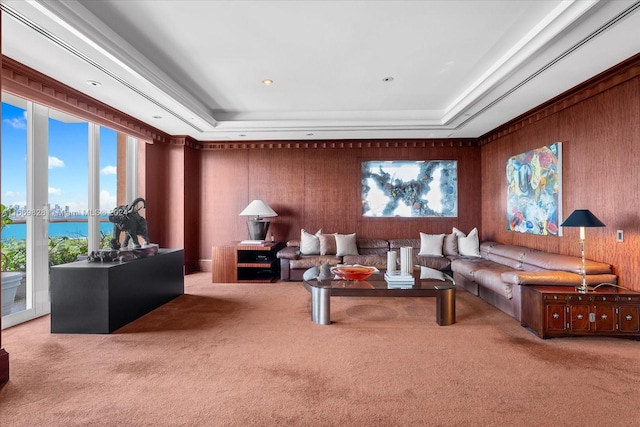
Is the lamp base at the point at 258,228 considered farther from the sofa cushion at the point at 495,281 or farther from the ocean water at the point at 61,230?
the sofa cushion at the point at 495,281

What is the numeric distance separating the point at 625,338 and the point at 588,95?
9.12 ft

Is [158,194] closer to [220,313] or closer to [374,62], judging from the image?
[220,313]

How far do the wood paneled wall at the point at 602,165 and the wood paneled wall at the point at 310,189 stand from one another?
194 cm

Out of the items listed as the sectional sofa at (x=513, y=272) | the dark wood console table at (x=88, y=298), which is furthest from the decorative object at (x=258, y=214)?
the sectional sofa at (x=513, y=272)

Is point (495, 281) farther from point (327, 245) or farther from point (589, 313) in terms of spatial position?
point (327, 245)

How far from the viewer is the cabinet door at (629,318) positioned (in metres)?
3.44

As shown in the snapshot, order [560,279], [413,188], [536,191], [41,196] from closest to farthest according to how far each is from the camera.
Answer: [560,279] < [41,196] < [536,191] < [413,188]

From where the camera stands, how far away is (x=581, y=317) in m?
3.49

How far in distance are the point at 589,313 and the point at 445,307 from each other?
1.36m

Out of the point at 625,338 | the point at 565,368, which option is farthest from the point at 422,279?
the point at 625,338

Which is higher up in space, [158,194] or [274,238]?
[158,194]

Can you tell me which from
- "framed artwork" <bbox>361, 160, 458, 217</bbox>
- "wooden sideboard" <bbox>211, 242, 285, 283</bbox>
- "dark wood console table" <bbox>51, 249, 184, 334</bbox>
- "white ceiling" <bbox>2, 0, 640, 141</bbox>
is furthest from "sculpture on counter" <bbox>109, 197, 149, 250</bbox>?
"framed artwork" <bbox>361, 160, 458, 217</bbox>

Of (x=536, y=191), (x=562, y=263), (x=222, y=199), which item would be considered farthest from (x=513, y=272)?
(x=222, y=199)

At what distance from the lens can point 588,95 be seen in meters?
4.21
